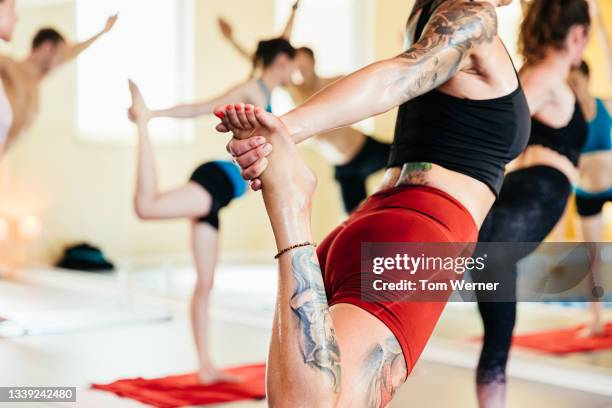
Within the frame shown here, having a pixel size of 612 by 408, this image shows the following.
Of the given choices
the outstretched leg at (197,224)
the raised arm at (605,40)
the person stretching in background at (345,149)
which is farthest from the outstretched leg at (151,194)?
the raised arm at (605,40)

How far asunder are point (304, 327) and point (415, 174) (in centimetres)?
36

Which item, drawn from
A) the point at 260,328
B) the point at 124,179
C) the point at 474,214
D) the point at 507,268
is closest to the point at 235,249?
the point at 260,328

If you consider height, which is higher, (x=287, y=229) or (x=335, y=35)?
(x=335, y=35)

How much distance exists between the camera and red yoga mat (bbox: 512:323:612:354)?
2852mm

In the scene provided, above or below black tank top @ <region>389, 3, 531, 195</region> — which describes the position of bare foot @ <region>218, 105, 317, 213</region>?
below

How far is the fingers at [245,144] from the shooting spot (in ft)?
3.26

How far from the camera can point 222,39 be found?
407cm

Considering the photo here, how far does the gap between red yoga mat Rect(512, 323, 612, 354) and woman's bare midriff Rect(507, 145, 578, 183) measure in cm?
91

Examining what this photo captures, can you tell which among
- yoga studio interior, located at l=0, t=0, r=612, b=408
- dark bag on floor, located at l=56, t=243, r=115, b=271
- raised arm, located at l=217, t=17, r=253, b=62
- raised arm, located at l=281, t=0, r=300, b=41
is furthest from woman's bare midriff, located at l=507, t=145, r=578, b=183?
dark bag on floor, located at l=56, t=243, r=115, b=271

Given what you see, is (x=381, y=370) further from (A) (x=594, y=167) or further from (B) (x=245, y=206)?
(B) (x=245, y=206)

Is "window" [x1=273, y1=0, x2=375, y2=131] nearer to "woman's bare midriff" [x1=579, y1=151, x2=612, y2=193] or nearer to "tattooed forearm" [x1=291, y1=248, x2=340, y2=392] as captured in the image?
"woman's bare midriff" [x1=579, y1=151, x2=612, y2=193]

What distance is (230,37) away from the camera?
398 centimetres

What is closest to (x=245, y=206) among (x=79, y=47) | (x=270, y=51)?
(x=270, y=51)

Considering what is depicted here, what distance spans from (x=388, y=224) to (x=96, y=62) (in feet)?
10.9
